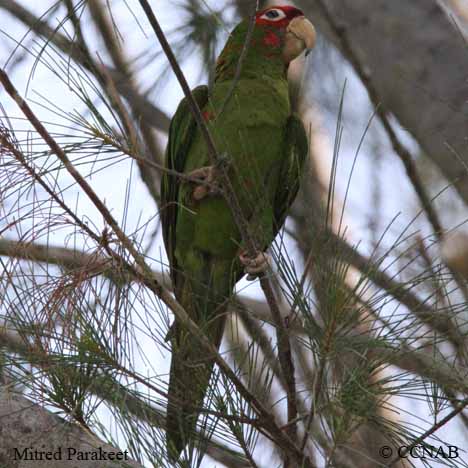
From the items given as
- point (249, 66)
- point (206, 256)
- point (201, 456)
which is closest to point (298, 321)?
point (201, 456)

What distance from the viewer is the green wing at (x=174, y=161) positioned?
8.75ft

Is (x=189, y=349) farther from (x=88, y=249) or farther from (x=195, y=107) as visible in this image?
(x=195, y=107)

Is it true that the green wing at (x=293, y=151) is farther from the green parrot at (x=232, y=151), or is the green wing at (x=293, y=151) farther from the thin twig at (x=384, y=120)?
the thin twig at (x=384, y=120)

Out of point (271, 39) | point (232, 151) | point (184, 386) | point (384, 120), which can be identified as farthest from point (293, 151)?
point (184, 386)

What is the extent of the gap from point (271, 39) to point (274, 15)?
0.45ft

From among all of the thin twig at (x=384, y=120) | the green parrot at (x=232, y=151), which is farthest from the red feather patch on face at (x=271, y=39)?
the thin twig at (x=384, y=120)

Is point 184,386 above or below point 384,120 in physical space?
below

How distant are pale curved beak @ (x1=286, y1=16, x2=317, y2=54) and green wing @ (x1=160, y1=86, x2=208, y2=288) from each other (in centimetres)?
51

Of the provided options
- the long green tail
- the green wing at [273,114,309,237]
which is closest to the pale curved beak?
the green wing at [273,114,309,237]

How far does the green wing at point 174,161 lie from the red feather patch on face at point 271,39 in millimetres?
404

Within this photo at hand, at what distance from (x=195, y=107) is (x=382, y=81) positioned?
116cm

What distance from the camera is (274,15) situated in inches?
115

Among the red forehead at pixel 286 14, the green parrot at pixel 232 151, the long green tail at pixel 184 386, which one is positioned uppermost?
the red forehead at pixel 286 14

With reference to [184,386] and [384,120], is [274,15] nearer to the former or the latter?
[384,120]
